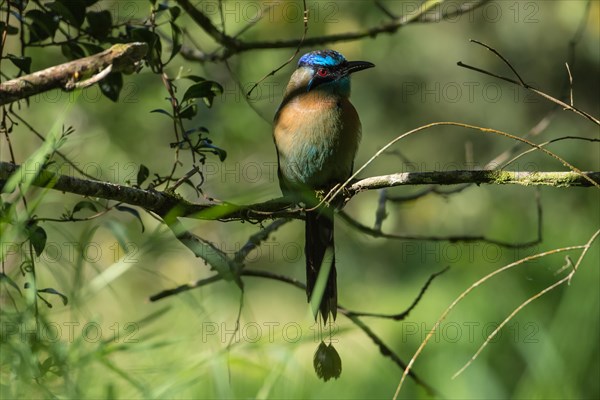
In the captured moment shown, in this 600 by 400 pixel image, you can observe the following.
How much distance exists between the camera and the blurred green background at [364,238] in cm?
248

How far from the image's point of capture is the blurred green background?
2.48m

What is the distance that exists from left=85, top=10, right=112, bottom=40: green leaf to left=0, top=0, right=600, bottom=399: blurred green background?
0.58 meters

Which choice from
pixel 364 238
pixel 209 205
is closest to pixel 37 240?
pixel 209 205

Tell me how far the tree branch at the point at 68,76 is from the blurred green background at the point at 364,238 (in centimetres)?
42

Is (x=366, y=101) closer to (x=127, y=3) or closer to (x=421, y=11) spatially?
(x=127, y=3)

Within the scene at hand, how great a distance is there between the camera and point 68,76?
2.31 metres

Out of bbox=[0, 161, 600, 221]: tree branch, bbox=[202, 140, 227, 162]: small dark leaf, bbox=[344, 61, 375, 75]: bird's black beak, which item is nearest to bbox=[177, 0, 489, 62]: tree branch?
bbox=[344, 61, 375, 75]: bird's black beak

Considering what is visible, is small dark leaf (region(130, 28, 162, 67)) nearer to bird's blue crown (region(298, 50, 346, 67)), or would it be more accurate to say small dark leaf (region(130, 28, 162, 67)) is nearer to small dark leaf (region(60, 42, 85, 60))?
small dark leaf (region(60, 42, 85, 60))

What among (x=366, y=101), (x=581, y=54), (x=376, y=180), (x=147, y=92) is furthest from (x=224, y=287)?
(x=581, y=54)

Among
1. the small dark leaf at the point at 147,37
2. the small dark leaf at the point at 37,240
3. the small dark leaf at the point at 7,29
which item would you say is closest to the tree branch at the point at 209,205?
the small dark leaf at the point at 37,240

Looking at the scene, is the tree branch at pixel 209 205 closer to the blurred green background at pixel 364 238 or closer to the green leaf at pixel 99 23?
the blurred green background at pixel 364 238

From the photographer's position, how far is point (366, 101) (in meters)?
7.97

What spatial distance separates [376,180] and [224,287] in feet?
5.00

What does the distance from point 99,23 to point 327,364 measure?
1725mm
